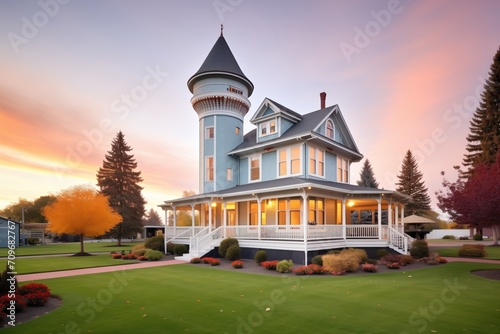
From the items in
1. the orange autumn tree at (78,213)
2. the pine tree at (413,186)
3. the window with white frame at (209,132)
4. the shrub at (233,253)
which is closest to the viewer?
the shrub at (233,253)

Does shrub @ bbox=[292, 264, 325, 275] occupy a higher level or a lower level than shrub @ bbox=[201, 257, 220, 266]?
higher

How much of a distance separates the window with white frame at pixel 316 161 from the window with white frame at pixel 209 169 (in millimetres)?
9743

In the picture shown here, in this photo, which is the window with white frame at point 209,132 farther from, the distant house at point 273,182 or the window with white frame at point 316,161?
the window with white frame at point 316,161

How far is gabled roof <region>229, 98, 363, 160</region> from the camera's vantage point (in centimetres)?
2175

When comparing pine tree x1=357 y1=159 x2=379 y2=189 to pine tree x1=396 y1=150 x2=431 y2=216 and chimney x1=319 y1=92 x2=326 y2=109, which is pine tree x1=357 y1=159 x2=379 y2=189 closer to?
pine tree x1=396 y1=150 x2=431 y2=216

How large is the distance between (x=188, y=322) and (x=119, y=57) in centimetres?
1931

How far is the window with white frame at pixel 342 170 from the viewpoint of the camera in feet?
83.8

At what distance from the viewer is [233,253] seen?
19453 millimetres

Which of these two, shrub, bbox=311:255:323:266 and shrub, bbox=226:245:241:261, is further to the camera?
shrub, bbox=226:245:241:261

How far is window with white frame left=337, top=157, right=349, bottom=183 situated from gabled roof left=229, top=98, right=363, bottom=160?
906mm

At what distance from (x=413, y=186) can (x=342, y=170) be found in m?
40.4

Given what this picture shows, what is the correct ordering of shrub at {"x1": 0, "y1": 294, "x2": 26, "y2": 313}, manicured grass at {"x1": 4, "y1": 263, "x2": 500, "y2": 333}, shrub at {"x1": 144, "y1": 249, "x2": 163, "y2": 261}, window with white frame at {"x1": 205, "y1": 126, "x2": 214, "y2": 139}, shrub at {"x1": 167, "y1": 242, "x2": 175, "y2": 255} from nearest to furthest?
manicured grass at {"x1": 4, "y1": 263, "x2": 500, "y2": 333}
shrub at {"x1": 0, "y1": 294, "x2": 26, "y2": 313}
shrub at {"x1": 144, "y1": 249, "x2": 163, "y2": 261}
shrub at {"x1": 167, "y1": 242, "x2": 175, "y2": 255}
window with white frame at {"x1": 205, "y1": 126, "x2": 214, "y2": 139}

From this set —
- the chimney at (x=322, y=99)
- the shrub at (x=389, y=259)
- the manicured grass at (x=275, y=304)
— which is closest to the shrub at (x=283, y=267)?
the manicured grass at (x=275, y=304)

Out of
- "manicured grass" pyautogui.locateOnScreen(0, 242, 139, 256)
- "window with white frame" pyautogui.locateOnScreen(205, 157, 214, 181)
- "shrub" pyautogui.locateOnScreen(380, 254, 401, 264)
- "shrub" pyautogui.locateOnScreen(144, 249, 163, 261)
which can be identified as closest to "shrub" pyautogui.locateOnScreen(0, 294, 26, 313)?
"shrub" pyautogui.locateOnScreen(144, 249, 163, 261)
